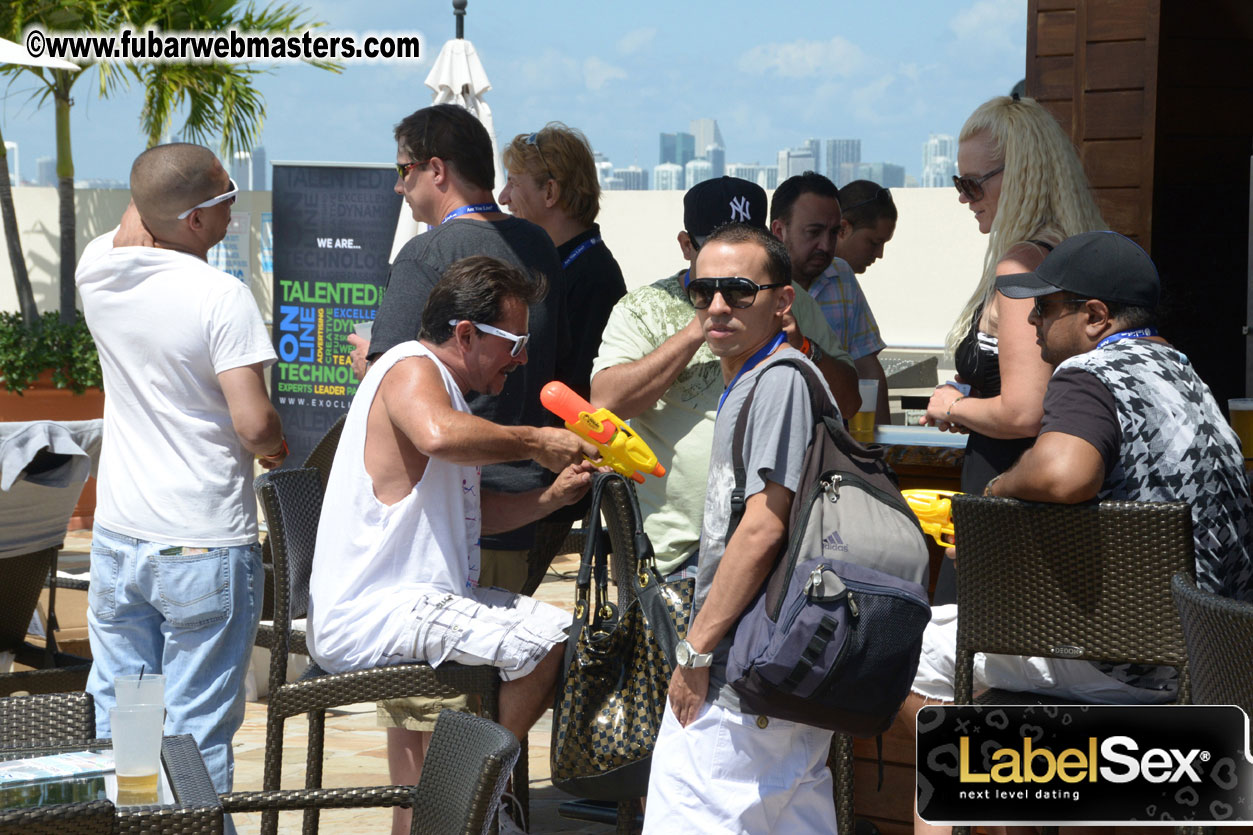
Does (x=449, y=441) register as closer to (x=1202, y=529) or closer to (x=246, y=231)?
(x=1202, y=529)

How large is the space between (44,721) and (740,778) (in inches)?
49.8

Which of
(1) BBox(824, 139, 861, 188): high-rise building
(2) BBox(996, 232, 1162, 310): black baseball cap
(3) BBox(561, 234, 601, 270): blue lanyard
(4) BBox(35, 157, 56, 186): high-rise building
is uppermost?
(1) BBox(824, 139, 861, 188): high-rise building

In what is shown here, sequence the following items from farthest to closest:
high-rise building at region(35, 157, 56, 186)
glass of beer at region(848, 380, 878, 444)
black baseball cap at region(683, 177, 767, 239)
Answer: high-rise building at region(35, 157, 56, 186) < glass of beer at region(848, 380, 878, 444) < black baseball cap at region(683, 177, 767, 239)

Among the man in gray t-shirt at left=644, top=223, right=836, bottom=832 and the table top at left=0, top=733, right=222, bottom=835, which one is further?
the man in gray t-shirt at left=644, top=223, right=836, bottom=832

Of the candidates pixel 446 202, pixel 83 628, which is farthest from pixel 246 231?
pixel 446 202

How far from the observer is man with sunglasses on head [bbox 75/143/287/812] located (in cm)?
336

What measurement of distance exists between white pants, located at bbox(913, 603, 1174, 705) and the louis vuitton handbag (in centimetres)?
56

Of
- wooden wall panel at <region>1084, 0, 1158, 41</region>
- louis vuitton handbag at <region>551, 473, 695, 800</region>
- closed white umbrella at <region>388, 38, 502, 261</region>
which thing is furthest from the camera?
closed white umbrella at <region>388, 38, 502, 261</region>

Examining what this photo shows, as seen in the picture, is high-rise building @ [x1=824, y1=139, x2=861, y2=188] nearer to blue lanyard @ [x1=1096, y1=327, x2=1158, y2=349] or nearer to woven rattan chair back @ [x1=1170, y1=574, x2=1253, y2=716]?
blue lanyard @ [x1=1096, y1=327, x2=1158, y2=349]

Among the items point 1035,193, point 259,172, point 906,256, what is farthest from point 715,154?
point 1035,193

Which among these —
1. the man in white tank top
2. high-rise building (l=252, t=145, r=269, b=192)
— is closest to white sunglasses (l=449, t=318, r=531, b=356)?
the man in white tank top

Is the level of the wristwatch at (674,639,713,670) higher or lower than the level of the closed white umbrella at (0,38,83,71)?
lower

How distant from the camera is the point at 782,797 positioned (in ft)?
8.60

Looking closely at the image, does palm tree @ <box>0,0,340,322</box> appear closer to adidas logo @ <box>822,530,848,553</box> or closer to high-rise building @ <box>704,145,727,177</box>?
adidas logo @ <box>822,530,848,553</box>
